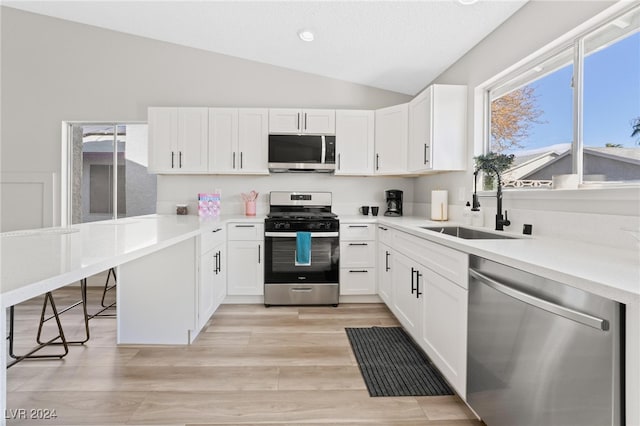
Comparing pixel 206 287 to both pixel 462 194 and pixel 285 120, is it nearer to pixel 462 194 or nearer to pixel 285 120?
pixel 285 120

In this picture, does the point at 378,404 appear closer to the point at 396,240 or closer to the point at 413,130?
the point at 396,240

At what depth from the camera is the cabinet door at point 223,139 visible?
377 cm

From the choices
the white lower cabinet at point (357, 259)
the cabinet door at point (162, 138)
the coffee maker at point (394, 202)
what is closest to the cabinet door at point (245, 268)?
the white lower cabinet at point (357, 259)

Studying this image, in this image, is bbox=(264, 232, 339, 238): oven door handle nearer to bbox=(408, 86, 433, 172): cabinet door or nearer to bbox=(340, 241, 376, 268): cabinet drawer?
bbox=(340, 241, 376, 268): cabinet drawer

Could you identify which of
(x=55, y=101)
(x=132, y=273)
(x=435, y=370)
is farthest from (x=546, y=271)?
(x=55, y=101)

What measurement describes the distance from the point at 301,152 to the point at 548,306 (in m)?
2.96

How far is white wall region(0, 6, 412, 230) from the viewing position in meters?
4.03

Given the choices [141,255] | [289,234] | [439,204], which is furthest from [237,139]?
[141,255]

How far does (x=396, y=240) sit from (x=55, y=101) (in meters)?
4.27

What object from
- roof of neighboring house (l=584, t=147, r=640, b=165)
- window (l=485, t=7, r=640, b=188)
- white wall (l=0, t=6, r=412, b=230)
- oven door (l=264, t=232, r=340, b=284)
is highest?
white wall (l=0, t=6, r=412, b=230)

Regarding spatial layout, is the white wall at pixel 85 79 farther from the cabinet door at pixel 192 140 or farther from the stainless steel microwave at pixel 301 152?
the stainless steel microwave at pixel 301 152

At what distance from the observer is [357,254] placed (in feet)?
11.8

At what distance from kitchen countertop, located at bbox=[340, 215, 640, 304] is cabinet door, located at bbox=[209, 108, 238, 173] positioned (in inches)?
102

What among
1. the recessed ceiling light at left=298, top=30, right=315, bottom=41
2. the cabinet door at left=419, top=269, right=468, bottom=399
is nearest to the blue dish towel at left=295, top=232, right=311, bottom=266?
the cabinet door at left=419, top=269, right=468, bottom=399
